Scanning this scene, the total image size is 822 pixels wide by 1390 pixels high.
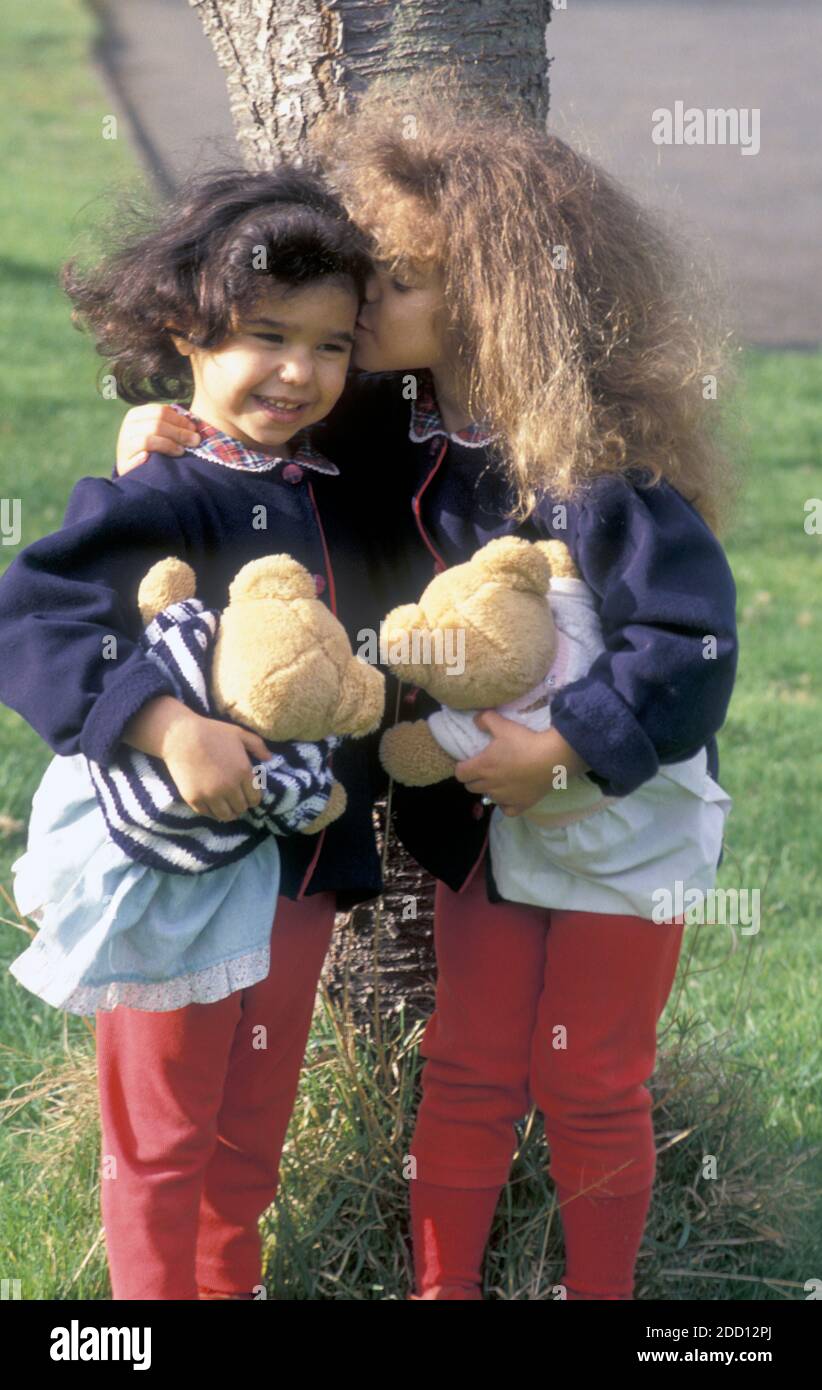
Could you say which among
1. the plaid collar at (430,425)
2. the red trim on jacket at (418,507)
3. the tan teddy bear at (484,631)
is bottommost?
the tan teddy bear at (484,631)

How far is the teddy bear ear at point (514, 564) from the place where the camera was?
2.21 m

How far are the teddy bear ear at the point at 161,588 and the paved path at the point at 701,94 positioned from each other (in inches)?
310

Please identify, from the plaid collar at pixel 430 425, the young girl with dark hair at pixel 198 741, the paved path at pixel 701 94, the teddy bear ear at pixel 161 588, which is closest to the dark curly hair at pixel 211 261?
the young girl with dark hair at pixel 198 741

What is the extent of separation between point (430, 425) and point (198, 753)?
724mm

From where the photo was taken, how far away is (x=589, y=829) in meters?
2.32

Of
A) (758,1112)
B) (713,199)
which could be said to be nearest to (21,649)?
(758,1112)

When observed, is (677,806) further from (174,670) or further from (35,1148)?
(35,1148)

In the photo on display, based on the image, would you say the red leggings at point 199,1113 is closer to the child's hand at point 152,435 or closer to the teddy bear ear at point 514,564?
the teddy bear ear at point 514,564

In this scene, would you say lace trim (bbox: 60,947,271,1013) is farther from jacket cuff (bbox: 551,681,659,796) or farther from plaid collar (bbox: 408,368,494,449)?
plaid collar (bbox: 408,368,494,449)

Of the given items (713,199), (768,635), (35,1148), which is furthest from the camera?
(713,199)

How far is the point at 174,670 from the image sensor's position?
2086 millimetres

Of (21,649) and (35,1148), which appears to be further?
(35,1148)

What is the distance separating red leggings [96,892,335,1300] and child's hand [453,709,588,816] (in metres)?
0.31

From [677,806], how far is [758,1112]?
3.01 ft
